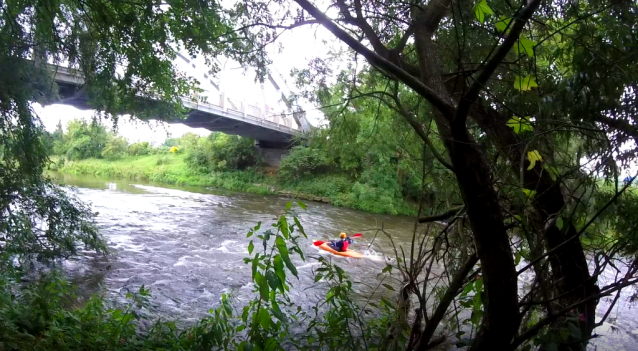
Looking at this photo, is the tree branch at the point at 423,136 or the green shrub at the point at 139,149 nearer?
the tree branch at the point at 423,136

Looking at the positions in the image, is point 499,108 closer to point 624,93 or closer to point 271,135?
point 624,93

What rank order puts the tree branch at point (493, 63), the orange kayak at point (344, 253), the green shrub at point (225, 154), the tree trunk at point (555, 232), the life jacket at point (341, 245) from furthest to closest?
the green shrub at point (225, 154), the life jacket at point (341, 245), the orange kayak at point (344, 253), the tree trunk at point (555, 232), the tree branch at point (493, 63)

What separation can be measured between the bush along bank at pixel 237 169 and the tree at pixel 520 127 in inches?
470

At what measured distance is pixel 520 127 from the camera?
1.97 m

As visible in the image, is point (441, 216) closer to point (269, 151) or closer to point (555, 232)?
point (555, 232)

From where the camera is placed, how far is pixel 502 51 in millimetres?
1549

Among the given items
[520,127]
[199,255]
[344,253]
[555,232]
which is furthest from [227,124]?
[520,127]

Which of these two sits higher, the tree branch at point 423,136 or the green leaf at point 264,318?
the tree branch at point 423,136

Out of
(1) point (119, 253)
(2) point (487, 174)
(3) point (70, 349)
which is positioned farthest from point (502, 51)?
(1) point (119, 253)

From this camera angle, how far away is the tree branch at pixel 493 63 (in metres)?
1.49

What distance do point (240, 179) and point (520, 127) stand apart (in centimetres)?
2632

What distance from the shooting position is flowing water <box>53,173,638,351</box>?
22.0 ft

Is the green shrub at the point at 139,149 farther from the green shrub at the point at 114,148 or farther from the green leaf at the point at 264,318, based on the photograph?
the green leaf at the point at 264,318

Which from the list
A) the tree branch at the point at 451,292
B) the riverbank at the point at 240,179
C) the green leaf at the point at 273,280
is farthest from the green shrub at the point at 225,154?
the green leaf at the point at 273,280
